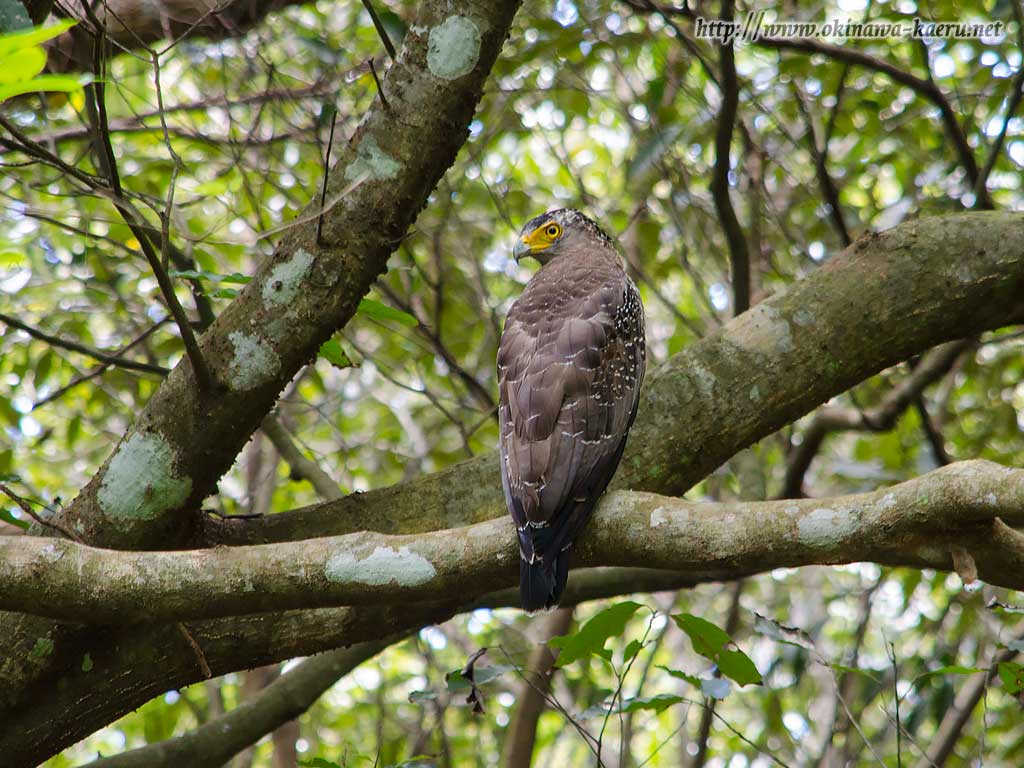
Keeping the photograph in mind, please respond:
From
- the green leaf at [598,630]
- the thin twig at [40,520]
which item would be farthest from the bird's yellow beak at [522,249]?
the thin twig at [40,520]

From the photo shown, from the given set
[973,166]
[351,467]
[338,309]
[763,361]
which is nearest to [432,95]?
[338,309]

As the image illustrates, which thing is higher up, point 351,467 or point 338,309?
point 351,467

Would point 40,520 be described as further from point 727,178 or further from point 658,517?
point 727,178

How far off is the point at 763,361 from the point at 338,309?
140cm

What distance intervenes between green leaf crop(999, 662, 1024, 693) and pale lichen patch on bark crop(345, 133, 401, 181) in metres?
2.13

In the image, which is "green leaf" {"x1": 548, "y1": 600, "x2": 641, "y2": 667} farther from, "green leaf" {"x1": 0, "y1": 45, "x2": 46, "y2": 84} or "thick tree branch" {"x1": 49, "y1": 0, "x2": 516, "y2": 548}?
"green leaf" {"x1": 0, "y1": 45, "x2": 46, "y2": 84}

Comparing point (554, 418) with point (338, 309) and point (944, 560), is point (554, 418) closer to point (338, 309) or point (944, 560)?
point (338, 309)

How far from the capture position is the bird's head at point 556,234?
14.5ft

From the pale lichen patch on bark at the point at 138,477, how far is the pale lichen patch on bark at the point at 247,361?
0.27 meters

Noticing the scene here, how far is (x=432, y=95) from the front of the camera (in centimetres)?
296

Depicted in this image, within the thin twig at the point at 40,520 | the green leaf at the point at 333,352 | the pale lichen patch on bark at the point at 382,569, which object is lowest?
the pale lichen patch on bark at the point at 382,569

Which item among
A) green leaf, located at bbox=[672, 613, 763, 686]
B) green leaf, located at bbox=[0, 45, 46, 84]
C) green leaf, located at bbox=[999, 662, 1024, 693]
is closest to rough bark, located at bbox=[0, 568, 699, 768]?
green leaf, located at bbox=[672, 613, 763, 686]

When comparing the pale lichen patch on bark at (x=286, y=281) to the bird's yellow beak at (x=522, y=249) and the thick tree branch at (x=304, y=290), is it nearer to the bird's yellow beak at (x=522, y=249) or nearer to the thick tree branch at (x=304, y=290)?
the thick tree branch at (x=304, y=290)

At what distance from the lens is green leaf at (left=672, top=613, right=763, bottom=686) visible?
262cm
